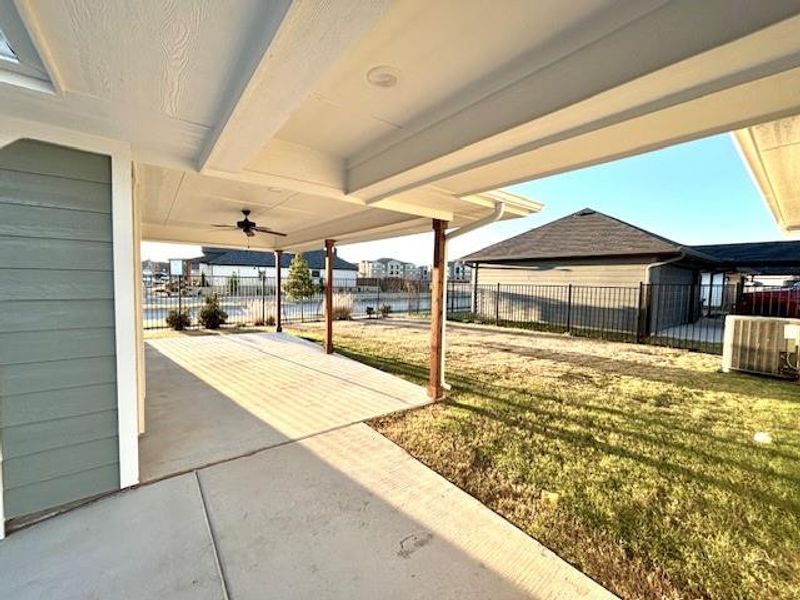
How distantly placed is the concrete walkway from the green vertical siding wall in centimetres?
30

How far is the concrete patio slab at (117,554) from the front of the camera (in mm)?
1558

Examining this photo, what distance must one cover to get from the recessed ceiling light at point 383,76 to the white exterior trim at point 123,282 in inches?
65.0

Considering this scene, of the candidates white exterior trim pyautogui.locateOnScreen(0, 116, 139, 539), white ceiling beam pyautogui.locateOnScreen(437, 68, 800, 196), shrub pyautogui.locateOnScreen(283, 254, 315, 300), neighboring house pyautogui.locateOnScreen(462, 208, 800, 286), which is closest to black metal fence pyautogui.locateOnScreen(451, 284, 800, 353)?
neighboring house pyautogui.locateOnScreen(462, 208, 800, 286)

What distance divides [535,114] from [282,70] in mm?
1143

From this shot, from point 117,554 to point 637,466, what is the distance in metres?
3.50

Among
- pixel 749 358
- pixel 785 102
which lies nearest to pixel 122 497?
pixel 785 102

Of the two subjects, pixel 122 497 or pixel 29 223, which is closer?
pixel 29 223

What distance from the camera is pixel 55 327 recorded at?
78.8 inches

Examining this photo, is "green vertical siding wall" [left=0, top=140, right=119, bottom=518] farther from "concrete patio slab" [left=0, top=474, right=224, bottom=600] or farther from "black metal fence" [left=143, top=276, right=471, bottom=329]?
"black metal fence" [left=143, top=276, right=471, bottom=329]

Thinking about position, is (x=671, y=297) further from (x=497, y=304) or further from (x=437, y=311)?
(x=437, y=311)

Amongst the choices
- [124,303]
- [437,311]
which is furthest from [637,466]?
[124,303]

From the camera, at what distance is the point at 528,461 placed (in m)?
2.73

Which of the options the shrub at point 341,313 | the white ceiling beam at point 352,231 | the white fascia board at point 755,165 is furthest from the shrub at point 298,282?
the white fascia board at point 755,165

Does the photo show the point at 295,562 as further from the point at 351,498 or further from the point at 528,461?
the point at 528,461
